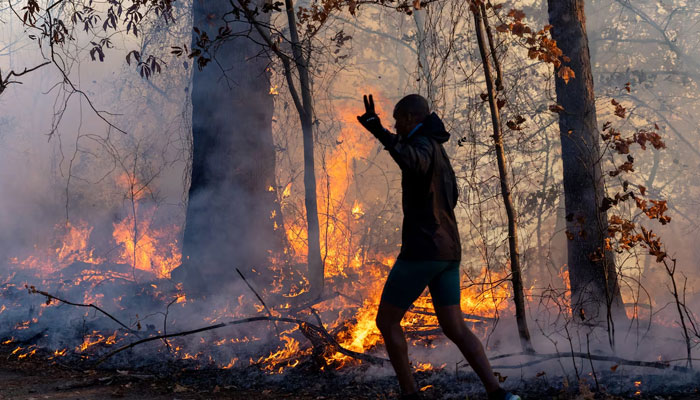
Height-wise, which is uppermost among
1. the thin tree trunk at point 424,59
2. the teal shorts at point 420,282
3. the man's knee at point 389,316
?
the thin tree trunk at point 424,59

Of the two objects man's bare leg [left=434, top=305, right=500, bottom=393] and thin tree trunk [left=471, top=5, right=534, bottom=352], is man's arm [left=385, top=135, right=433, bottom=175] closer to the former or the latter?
man's bare leg [left=434, top=305, right=500, bottom=393]

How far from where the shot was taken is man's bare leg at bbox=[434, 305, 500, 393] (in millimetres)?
3748

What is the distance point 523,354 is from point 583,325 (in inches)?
39.0

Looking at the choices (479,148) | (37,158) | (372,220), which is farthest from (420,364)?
(37,158)

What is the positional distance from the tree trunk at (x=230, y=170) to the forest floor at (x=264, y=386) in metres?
2.24

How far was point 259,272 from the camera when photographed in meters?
7.94

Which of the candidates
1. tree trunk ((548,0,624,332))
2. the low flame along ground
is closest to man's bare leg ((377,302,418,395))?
the low flame along ground

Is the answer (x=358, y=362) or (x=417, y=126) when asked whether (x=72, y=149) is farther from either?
(x=417, y=126)

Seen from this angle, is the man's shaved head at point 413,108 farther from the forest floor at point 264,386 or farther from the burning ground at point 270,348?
the forest floor at point 264,386

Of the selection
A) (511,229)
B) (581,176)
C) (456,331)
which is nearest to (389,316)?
(456,331)

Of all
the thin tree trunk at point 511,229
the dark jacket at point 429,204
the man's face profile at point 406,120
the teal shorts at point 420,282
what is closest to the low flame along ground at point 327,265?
the thin tree trunk at point 511,229

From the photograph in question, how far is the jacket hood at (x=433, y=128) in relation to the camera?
3787 millimetres

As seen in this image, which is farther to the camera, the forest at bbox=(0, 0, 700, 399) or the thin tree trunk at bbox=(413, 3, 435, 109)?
the thin tree trunk at bbox=(413, 3, 435, 109)

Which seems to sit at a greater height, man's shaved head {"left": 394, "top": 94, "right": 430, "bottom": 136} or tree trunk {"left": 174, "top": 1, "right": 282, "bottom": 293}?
tree trunk {"left": 174, "top": 1, "right": 282, "bottom": 293}
